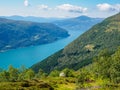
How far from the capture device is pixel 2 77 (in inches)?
6403

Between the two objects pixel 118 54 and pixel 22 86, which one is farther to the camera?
pixel 118 54

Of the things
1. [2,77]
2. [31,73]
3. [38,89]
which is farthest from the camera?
[31,73]

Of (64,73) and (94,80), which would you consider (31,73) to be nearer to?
(64,73)

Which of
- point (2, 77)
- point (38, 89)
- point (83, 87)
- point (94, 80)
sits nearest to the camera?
point (38, 89)

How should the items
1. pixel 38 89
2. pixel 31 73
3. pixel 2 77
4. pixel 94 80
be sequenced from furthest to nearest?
pixel 31 73, pixel 2 77, pixel 94 80, pixel 38 89

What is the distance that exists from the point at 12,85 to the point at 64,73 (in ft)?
282

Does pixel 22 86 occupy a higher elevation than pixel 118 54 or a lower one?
lower

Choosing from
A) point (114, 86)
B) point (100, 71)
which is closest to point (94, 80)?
point (100, 71)

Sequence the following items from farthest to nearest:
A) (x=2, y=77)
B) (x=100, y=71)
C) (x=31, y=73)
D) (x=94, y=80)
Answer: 1. (x=31, y=73)
2. (x=2, y=77)
3. (x=94, y=80)
4. (x=100, y=71)

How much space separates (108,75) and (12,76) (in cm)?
6989

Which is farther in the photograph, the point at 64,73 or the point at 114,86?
the point at 64,73

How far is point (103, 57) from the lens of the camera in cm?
12838

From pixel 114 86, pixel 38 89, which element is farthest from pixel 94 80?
pixel 38 89

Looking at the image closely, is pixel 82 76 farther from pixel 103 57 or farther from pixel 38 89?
pixel 38 89
